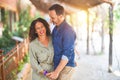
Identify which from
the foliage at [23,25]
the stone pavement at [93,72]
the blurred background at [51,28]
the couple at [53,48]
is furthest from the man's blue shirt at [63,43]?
the foliage at [23,25]

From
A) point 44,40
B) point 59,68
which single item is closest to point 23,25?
point 44,40

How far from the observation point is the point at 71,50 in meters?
3.49

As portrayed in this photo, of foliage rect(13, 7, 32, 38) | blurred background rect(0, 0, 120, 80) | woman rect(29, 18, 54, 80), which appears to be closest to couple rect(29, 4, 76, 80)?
woman rect(29, 18, 54, 80)

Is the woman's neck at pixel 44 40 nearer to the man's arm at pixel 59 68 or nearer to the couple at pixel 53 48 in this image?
the couple at pixel 53 48

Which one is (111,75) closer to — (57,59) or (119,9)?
(119,9)

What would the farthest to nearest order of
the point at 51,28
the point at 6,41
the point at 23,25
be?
the point at 23,25 < the point at 6,41 < the point at 51,28

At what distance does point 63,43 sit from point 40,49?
0.32 metres

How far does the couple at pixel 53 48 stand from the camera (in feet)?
11.3

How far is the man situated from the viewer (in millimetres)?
A: 3441

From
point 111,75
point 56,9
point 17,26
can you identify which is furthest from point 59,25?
point 17,26

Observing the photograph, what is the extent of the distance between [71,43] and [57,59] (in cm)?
28

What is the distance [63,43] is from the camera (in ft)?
11.4

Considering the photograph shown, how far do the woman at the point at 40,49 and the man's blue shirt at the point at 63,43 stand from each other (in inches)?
4.2

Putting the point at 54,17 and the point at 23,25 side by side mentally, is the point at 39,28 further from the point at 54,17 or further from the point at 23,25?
the point at 23,25
